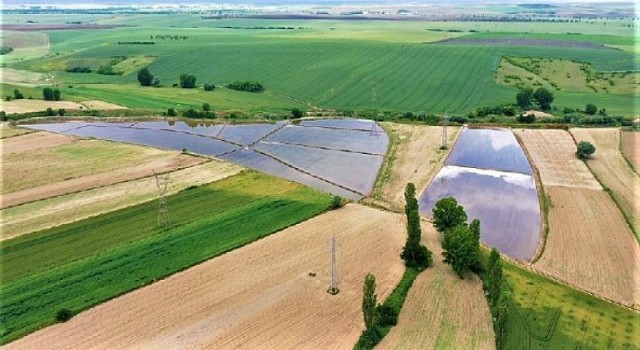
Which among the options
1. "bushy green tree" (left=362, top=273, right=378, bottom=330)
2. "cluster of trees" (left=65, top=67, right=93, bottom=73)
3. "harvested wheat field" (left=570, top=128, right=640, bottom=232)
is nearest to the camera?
"bushy green tree" (left=362, top=273, right=378, bottom=330)

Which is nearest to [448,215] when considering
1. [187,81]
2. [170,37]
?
[187,81]

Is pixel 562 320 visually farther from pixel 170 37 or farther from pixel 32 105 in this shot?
pixel 170 37

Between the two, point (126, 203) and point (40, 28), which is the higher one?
point (40, 28)

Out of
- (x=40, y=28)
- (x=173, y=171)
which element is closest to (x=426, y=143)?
(x=173, y=171)

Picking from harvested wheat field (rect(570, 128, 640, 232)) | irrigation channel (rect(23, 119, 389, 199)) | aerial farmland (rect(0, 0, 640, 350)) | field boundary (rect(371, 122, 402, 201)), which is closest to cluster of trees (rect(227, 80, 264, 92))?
aerial farmland (rect(0, 0, 640, 350))

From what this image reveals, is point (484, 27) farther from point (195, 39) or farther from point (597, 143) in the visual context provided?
point (597, 143)

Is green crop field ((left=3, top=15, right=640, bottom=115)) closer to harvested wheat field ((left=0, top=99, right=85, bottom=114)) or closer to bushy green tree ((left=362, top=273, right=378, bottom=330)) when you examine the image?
harvested wheat field ((left=0, top=99, right=85, bottom=114))

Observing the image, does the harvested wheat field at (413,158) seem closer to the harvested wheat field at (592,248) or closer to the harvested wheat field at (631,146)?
the harvested wheat field at (592,248)
